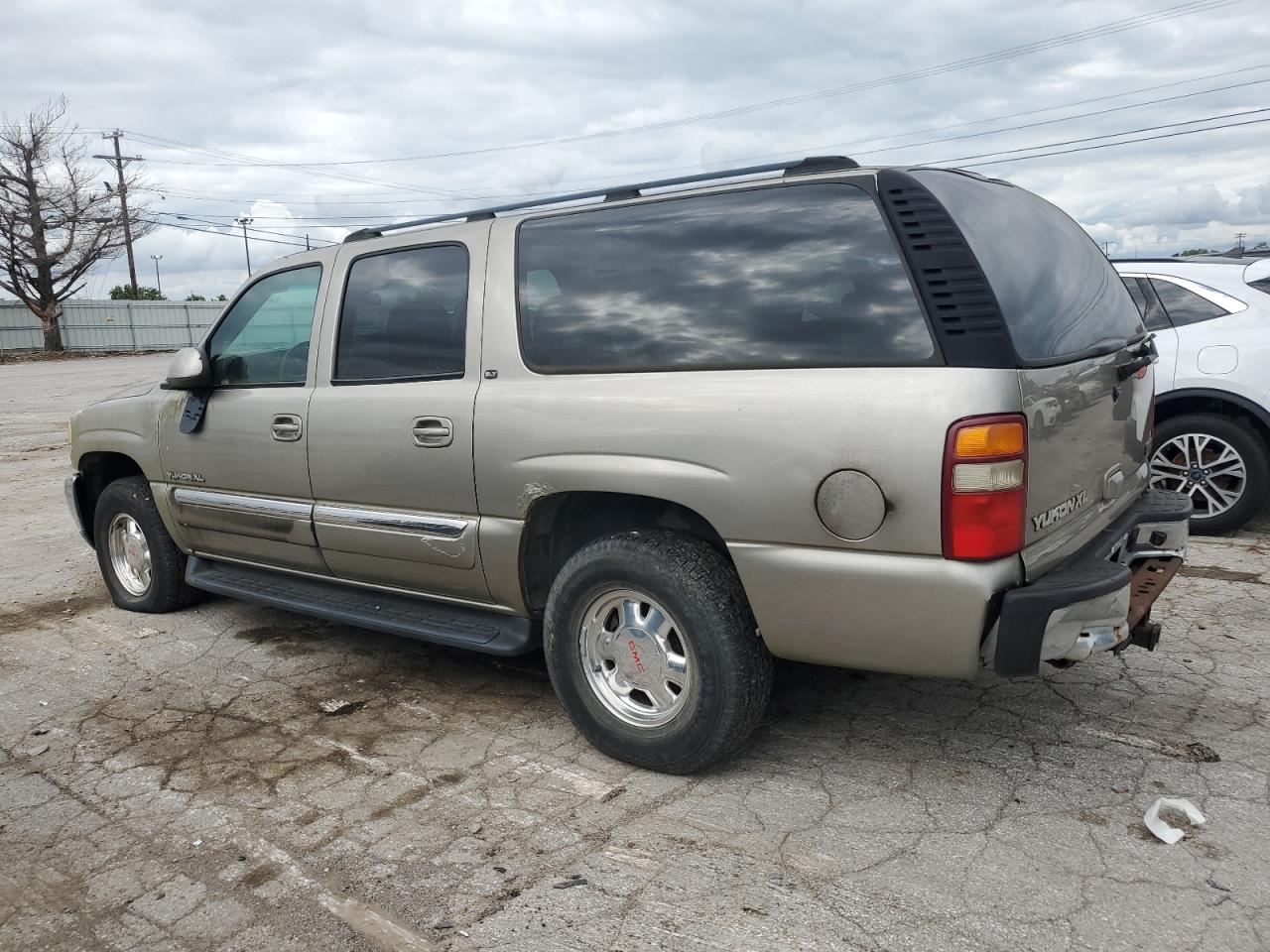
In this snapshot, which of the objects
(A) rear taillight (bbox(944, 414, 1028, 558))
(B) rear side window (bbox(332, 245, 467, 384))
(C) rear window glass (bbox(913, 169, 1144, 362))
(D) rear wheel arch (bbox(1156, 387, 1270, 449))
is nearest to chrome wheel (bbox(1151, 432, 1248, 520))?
(D) rear wheel arch (bbox(1156, 387, 1270, 449))

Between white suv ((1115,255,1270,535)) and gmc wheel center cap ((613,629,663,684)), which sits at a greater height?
white suv ((1115,255,1270,535))

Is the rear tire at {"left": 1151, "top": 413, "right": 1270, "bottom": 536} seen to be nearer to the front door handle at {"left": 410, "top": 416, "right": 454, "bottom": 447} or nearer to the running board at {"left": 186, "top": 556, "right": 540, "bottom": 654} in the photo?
the running board at {"left": 186, "top": 556, "right": 540, "bottom": 654}

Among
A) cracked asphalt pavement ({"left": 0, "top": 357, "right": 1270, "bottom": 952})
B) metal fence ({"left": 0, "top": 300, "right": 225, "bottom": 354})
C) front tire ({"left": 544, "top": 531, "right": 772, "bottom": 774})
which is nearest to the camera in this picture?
cracked asphalt pavement ({"left": 0, "top": 357, "right": 1270, "bottom": 952})

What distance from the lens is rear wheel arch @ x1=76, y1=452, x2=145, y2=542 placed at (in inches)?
214

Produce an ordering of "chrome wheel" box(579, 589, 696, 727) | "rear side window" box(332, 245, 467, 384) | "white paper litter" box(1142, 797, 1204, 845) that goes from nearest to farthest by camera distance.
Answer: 1. "white paper litter" box(1142, 797, 1204, 845)
2. "chrome wheel" box(579, 589, 696, 727)
3. "rear side window" box(332, 245, 467, 384)

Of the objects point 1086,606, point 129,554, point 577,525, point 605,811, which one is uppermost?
point 577,525

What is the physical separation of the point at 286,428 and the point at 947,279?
276 cm

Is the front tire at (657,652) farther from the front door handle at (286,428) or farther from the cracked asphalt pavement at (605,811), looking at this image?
the front door handle at (286,428)

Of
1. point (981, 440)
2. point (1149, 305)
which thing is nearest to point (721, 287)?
point (981, 440)

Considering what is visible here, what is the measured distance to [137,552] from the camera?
5410mm

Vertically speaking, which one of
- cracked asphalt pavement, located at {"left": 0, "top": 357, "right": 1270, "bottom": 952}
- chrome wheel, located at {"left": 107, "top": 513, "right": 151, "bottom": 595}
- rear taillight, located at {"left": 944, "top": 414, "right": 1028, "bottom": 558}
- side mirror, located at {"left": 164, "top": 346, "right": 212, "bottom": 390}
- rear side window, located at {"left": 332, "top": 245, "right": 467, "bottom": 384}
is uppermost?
rear side window, located at {"left": 332, "top": 245, "right": 467, "bottom": 384}

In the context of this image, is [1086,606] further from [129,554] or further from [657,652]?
[129,554]

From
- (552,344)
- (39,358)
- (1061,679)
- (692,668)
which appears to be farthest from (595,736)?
(39,358)

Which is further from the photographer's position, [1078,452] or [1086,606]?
[1078,452]
